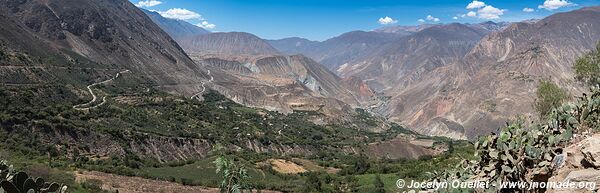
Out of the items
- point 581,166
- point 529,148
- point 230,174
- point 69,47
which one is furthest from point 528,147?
point 69,47

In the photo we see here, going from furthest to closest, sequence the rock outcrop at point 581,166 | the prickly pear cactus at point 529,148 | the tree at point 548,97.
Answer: the tree at point 548,97, the prickly pear cactus at point 529,148, the rock outcrop at point 581,166

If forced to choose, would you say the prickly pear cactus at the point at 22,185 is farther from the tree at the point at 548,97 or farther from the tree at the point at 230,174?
the tree at the point at 548,97

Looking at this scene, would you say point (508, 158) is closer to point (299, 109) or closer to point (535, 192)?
point (535, 192)

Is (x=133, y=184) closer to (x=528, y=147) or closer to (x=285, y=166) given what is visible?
(x=285, y=166)

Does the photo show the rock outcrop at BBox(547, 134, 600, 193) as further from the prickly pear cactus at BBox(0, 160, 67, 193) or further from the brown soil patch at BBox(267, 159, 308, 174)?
the brown soil patch at BBox(267, 159, 308, 174)

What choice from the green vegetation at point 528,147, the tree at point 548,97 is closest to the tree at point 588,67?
the tree at point 548,97

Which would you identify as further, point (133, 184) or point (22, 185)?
point (133, 184)
